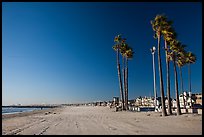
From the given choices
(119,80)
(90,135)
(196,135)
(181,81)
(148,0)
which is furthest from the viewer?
(181,81)

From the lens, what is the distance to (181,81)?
5791 centimetres

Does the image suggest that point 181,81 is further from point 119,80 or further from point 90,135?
point 90,135

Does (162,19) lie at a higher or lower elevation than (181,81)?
higher

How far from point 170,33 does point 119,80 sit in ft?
A: 68.8

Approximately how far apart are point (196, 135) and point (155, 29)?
22.0 m

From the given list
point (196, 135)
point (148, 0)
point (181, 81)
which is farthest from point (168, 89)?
point (181, 81)

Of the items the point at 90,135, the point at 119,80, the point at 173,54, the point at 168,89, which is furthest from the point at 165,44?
the point at 90,135

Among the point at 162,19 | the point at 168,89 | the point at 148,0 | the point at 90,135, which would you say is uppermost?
the point at 162,19

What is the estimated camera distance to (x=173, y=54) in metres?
33.9

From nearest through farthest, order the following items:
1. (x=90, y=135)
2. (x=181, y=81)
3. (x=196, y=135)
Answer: (x=196, y=135), (x=90, y=135), (x=181, y=81)

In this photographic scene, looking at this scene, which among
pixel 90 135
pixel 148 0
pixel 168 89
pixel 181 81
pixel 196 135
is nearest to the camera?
pixel 148 0

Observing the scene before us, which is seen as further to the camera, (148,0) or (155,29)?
(155,29)

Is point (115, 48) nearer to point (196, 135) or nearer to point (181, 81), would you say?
point (181, 81)

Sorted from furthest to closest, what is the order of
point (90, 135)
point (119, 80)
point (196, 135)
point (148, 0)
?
point (119, 80) → point (90, 135) → point (196, 135) → point (148, 0)
